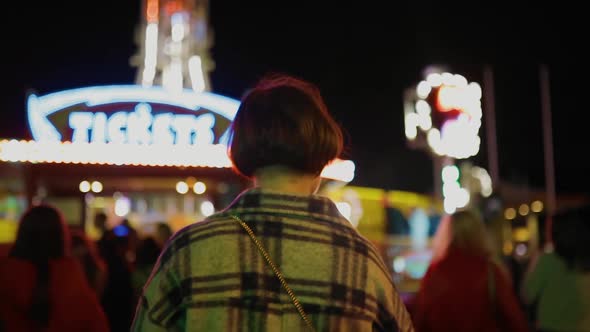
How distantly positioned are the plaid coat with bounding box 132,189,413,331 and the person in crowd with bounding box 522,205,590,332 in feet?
13.7

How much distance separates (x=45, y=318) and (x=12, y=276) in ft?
0.92

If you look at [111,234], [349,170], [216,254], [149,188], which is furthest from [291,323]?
[149,188]

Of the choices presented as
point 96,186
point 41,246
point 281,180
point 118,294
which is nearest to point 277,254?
point 281,180

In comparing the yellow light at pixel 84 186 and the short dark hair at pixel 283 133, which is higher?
the yellow light at pixel 84 186

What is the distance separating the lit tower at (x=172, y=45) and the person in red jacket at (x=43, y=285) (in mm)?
21736

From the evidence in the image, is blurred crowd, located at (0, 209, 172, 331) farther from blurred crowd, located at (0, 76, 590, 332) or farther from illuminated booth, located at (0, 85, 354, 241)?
illuminated booth, located at (0, 85, 354, 241)

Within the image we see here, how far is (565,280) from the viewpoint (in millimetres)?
5855

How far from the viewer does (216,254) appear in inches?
75.5

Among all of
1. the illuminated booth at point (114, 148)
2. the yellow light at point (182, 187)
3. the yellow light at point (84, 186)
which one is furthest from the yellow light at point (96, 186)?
the yellow light at point (182, 187)

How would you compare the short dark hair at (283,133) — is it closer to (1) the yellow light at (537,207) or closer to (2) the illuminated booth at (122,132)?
(2) the illuminated booth at (122,132)

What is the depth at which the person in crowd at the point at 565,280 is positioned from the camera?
5746 mm

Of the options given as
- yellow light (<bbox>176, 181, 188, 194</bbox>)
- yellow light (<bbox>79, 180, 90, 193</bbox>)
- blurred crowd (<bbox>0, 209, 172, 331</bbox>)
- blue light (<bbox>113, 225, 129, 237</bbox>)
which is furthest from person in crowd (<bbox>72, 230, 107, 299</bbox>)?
yellow light (<bbox>176, 181, 188, 194</bbox>)

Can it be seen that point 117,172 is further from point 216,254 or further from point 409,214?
point 216,254

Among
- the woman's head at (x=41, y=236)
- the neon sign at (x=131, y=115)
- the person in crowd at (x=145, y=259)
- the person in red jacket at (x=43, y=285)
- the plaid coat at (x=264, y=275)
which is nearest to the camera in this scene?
the plaid coat at (x=264, y=275)
